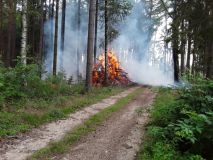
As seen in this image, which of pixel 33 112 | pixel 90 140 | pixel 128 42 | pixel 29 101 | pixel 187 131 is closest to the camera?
pixel 187 131

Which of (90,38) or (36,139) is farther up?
(90,38)

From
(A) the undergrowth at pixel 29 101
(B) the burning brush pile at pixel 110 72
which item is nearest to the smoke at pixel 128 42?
(B) the burning brush pile at pixel 110 72

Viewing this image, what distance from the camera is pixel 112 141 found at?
9844 mm

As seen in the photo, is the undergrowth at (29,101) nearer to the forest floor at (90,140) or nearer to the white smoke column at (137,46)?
the forest floor at (90,140)

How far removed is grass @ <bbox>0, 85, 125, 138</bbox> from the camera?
10770 mm

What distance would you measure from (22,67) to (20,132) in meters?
5.46

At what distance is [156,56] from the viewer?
11156 centimetres

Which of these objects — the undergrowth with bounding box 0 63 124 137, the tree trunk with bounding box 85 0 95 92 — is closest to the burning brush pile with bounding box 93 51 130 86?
the tree trunk with bounding box 85 0 95 92

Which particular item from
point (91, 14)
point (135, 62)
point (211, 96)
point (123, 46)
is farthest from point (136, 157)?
point (123, 46)

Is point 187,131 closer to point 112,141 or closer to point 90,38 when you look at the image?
point 112,141

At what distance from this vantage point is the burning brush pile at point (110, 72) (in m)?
31.4

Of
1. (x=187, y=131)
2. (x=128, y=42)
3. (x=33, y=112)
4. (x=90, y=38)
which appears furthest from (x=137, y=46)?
(x=187, y=131)

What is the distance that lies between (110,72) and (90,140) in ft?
80.5

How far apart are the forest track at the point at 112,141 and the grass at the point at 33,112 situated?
1994mm
